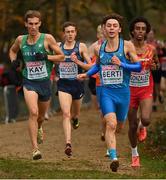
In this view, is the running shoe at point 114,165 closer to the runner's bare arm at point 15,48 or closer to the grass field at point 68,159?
the grass field at point 68,159

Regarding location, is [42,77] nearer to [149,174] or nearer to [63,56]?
[63,56]

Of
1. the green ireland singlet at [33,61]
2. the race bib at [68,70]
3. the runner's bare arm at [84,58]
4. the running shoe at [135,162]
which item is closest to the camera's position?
the running shoe at [135,162]

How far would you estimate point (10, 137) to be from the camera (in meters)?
15.7

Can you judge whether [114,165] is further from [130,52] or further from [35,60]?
[35,60]

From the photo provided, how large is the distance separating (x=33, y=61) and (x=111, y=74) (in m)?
1.67

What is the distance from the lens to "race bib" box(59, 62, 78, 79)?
13.3m

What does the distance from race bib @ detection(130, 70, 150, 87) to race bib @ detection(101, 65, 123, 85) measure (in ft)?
4.21

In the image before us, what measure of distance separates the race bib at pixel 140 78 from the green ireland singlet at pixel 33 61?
1.42m

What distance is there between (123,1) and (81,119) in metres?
11.4

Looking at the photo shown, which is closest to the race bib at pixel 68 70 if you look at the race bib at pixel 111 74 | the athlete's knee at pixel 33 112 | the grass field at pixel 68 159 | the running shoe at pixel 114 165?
the grass field at pixel 68 159

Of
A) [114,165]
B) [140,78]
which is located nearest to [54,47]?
[140,78]

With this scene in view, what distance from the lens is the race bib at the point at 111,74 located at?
35.6 feet

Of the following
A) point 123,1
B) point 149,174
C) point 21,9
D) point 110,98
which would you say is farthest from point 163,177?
point 21,9

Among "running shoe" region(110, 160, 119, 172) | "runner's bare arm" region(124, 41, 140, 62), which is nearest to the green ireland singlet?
"runner's bare arm" region(124, 41, 140, 62)
